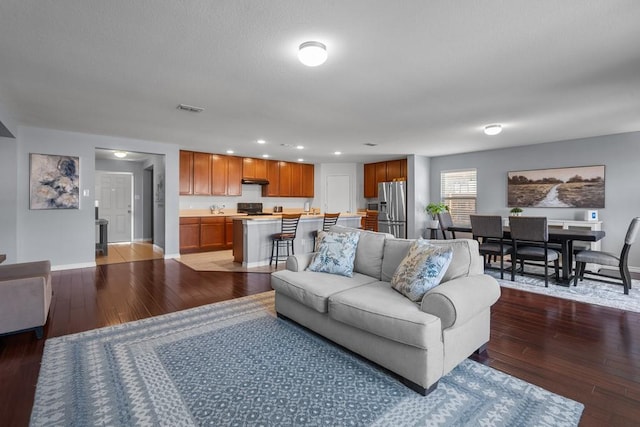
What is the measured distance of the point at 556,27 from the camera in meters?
2.13

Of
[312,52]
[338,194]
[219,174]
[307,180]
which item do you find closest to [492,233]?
[312,52]

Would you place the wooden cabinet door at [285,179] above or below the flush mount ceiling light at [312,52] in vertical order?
below

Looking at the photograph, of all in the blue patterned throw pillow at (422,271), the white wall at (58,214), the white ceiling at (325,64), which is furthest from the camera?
the white wall at (58,214)

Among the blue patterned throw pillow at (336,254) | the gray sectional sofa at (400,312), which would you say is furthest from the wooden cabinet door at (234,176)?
the gray sectional sofa at (400,312)

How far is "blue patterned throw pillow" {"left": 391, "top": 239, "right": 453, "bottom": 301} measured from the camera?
228cm

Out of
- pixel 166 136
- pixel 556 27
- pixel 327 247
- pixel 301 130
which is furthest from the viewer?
pixel 166 136

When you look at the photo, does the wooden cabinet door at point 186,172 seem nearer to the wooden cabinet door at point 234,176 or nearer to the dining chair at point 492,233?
the wooden cabinet door at point 234,176

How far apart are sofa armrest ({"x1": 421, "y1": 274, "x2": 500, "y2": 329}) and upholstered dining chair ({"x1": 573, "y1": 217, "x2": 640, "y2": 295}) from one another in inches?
118

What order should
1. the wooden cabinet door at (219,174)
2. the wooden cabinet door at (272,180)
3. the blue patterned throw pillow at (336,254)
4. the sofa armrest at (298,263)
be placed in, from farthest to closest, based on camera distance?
1. the wooden cabinet door at (272,180)
2. the wooden cabinet door at (219,174)
3. the sofa armrest at (298,263)
4. the blue patterned throw pillow at (336,254)

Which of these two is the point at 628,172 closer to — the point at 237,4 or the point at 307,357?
the point at 307,357

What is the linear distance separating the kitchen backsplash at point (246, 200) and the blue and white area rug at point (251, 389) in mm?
5373

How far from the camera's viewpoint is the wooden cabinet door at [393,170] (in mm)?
8192

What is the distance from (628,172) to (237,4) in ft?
21.6

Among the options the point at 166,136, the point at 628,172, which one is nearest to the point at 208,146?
the point at 166,136
